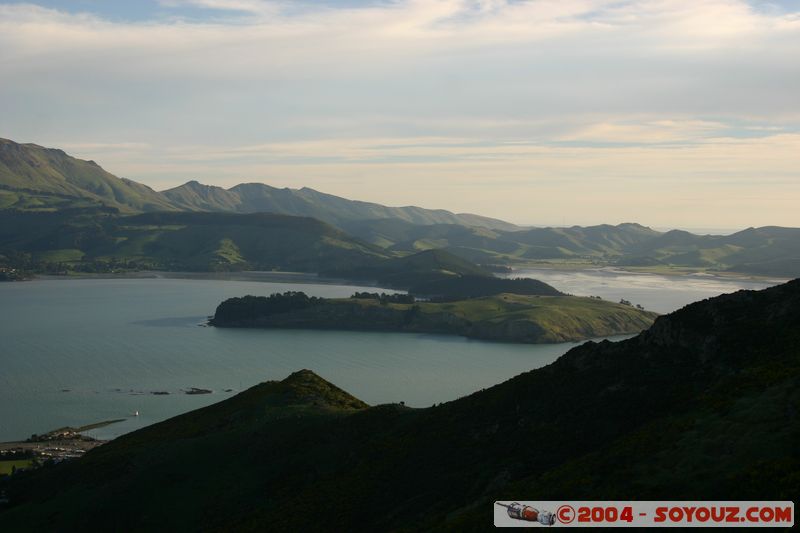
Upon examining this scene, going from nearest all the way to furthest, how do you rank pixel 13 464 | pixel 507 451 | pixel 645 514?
pixel 645 514
pixel 507 451
pixel 13 464

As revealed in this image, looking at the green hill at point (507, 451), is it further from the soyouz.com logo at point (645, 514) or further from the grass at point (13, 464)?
the grass at point (13, 464)

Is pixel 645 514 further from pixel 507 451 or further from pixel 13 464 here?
pixel 13 464

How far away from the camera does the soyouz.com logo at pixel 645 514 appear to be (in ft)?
95.8

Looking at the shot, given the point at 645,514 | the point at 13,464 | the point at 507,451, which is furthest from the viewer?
the point at 13,464

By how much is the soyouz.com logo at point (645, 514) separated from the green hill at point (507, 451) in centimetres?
85

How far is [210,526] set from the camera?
57.2m

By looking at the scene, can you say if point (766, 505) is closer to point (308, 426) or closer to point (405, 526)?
point (405, 526)

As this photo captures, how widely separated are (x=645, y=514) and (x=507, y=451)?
773 inches

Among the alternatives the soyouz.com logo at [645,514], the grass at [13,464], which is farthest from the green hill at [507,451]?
the grass at [13,464]

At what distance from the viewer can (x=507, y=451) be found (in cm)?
5188

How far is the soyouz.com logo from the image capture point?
29203mm

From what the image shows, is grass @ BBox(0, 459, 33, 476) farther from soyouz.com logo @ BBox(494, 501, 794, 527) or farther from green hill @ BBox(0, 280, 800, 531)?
soyouz.com logo @ BBox(494, 501, 794, 527)

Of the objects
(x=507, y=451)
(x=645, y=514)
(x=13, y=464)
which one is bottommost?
(x=13, y=464)

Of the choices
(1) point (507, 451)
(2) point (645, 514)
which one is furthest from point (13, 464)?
(2) point (645, 514)
